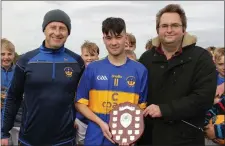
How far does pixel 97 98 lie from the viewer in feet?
11.6

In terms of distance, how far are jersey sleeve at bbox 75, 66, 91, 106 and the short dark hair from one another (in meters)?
0.47

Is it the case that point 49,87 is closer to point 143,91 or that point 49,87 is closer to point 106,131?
point 106,131

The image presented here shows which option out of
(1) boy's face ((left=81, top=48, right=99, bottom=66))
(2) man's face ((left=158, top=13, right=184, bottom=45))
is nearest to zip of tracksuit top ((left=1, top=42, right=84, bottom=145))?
(2) man's face ((left=158, top=13, right=184, bottom=45))

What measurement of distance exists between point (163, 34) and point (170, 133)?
1032 millimetres

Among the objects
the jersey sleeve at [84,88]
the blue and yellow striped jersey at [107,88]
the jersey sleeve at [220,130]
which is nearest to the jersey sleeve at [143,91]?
the blue and yellow striped jersey at [107,88]

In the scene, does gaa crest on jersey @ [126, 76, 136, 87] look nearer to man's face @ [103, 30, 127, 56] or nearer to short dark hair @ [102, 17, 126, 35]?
man's face @ [103, 30, 127, 56]

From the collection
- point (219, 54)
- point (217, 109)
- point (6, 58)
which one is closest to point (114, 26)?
point (217, 109)

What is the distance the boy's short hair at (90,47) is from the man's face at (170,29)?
246cm

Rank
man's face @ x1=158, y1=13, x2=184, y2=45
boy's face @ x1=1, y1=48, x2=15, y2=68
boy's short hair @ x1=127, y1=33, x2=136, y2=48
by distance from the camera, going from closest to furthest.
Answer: man's face @ x1=158, y1=13, x2=184, y2=45, boy's short hair @ x1=127, y1=33, x2=136, y2=48, boy's face @ x1=1, y1=48, x2=15, y2=68

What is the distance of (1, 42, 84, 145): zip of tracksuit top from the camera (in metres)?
3.63

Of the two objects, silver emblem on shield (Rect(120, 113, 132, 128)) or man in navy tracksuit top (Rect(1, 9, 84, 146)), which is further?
man in navy tracksuit top (Rect(1, 9, 84, 146))

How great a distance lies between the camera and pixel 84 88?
11.9 feet

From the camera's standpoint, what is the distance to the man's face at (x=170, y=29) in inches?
136

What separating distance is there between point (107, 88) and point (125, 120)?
0.39 meters
